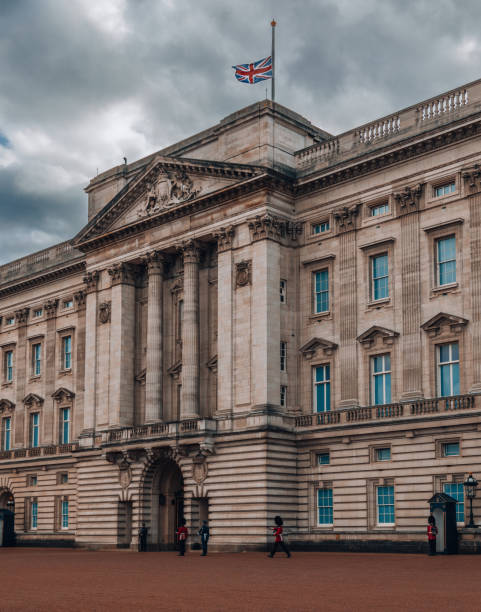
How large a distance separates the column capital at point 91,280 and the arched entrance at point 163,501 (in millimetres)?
14779

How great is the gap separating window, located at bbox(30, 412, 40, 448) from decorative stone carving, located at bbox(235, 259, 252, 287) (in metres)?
27.6

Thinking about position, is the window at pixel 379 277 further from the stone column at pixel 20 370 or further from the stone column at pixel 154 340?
the stone column at pixel 20 370

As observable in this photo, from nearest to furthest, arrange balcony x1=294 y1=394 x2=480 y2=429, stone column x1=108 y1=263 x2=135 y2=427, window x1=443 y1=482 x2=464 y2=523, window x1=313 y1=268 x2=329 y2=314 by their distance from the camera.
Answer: window x1=443 y1=482 x2=464 y2=523 < balcony x1=294 y1=394 x2=480 y2=429 < window x1=313 y1=268 x2=329 y2=314 < stone column x1=108 y1=263 x2=135 y2=427

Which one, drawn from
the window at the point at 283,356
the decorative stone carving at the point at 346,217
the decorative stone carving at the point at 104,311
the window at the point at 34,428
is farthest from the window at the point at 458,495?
the window at the point at 34,428

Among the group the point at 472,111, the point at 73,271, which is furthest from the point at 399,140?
the point at 73,271

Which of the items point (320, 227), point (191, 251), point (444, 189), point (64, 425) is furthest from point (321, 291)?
point (64, 425)

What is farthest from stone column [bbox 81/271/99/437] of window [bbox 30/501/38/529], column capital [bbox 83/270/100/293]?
window [bbox 30/501/38/529]

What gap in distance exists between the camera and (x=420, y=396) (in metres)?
47.9

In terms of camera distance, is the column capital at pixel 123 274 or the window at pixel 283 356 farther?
the column capital at pixel 123 274

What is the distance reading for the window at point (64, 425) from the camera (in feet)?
236

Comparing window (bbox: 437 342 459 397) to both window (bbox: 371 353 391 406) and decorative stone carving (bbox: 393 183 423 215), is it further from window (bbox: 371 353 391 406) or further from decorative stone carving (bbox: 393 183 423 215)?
decorative stone carving (bbox: 393 183 423 215)

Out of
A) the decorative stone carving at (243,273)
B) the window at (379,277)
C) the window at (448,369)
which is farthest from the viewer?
the decorative stone carving at (243,273)

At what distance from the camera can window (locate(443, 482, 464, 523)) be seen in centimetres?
4534

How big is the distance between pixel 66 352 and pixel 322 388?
89.6 feet
